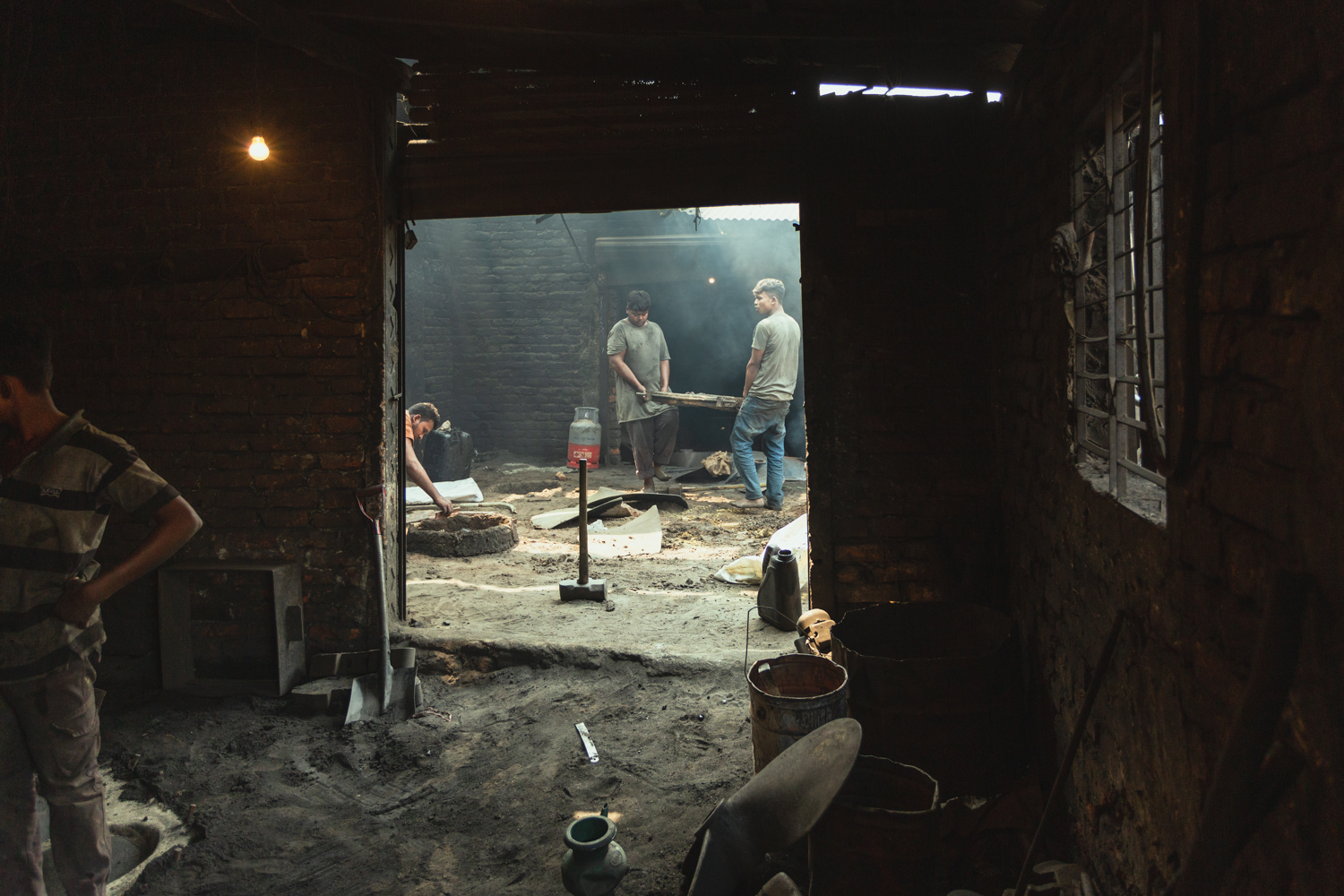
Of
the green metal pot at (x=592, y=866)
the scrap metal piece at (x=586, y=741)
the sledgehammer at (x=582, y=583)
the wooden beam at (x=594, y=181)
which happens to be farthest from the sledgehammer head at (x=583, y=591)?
the green metal pot at (x=592, y=866)

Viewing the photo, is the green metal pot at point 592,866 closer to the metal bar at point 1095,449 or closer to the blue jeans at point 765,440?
the metal bar at point 1095,449

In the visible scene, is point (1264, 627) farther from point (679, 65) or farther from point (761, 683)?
point (679, 65)

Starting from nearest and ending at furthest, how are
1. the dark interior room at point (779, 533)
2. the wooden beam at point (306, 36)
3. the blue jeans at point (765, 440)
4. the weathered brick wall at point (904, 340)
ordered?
the dark interior room at point (779, 533), the wooden beam at point (306, 36), the weathered brick wall at point (904, 340), the blue jeans at point (765, 440)

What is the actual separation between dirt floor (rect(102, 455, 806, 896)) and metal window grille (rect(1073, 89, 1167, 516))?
1663 millimetres

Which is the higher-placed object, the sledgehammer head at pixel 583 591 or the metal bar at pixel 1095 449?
the metal bar at pixel 1095 449

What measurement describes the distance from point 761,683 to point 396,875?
1.48m

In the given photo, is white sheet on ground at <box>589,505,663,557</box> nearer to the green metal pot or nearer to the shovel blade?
the shovel blade

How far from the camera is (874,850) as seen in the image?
2.22 metres

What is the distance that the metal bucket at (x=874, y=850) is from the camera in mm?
2203

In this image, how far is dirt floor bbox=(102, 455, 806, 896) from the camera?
2.71 m

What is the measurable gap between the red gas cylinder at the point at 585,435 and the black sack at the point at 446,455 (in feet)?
4.74

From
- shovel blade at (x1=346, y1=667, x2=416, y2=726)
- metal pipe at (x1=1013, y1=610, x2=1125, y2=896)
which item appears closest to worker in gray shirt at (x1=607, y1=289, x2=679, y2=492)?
shovel blade at (x1=346, y1=667, x2=416, y2=726)

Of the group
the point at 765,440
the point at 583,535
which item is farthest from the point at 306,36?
the point at 765,440

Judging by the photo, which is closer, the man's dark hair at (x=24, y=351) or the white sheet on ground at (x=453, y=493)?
the man's dark hair at (x=24, y=351)
